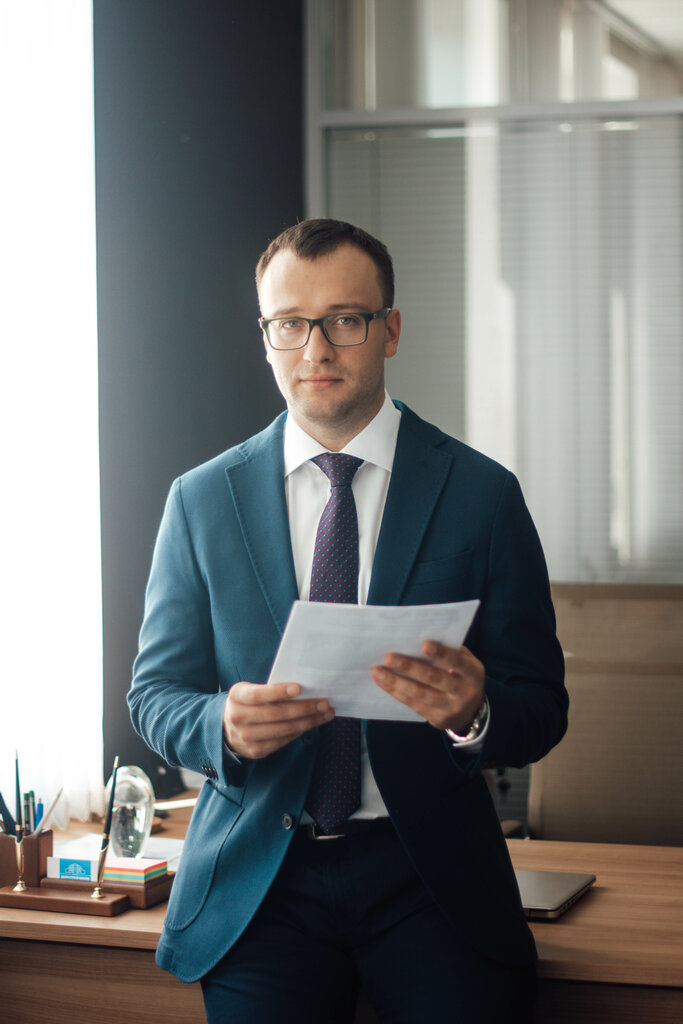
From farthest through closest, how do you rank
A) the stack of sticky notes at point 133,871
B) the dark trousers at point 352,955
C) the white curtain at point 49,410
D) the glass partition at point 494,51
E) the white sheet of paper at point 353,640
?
the glass partition at point 494,51 → the white curtain at point 49,410 → the stack of sticky notes at point 133,871 → the dark trousers at point 352,955 → the white sheet of paper at point 353,640

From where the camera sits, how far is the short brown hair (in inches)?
58.6

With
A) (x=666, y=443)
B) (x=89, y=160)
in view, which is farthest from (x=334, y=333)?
(x=666, y=443)

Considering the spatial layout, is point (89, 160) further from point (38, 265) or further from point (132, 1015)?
point (132, 1015)

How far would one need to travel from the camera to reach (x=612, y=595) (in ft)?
7.39

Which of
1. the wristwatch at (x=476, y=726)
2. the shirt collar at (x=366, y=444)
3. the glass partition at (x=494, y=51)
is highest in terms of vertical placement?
the glass partition at (x=494, y=51)

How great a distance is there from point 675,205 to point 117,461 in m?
2.08

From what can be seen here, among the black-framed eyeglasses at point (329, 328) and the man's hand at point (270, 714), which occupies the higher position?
the black-framed eyeglasses at point (329, 328)

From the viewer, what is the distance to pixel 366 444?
4.99 ft

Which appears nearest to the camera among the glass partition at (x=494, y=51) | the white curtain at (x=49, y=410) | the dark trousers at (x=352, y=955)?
the dark trousers at (x=352, y=955)

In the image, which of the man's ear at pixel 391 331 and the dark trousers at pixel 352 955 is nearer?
the dark trousers at pixel 352 955

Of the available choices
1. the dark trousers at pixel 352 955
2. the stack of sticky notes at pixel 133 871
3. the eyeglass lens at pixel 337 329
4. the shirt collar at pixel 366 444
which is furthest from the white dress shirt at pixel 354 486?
the stack of sticky notes at pixel 133 871

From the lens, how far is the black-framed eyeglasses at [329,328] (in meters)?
1.48

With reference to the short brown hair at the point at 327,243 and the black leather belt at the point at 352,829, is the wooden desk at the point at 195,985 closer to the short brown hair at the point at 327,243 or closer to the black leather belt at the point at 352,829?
the black leather belt at the point at 352,829

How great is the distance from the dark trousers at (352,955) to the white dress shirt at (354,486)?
0.36 meters
